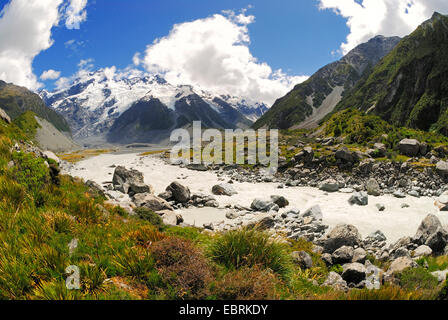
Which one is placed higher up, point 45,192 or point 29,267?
point 45,192

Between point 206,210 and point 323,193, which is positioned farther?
point 323,193

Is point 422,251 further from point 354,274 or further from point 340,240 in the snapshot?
point 354,274

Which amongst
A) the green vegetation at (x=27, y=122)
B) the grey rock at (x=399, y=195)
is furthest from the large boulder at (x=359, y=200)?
the green vegetation at (x=27, y=122)

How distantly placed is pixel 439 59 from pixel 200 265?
126 meters

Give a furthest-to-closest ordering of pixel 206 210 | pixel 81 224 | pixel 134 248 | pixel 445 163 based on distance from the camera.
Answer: pixel 445 163
pixel 206 210
pixel 81 224
pixel 134 248

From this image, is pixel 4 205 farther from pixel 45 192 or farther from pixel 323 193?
pixel 323 193

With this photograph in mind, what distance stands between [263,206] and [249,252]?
43.7ft

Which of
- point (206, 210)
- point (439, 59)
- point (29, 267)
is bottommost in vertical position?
point (206, 210)

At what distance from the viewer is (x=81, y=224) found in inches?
284

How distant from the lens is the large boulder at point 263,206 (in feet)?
61.9

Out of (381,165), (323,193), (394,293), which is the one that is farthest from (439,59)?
(394,293)

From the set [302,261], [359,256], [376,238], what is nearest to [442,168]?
[376,238]

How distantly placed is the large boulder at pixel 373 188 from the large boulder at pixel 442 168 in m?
5.29
